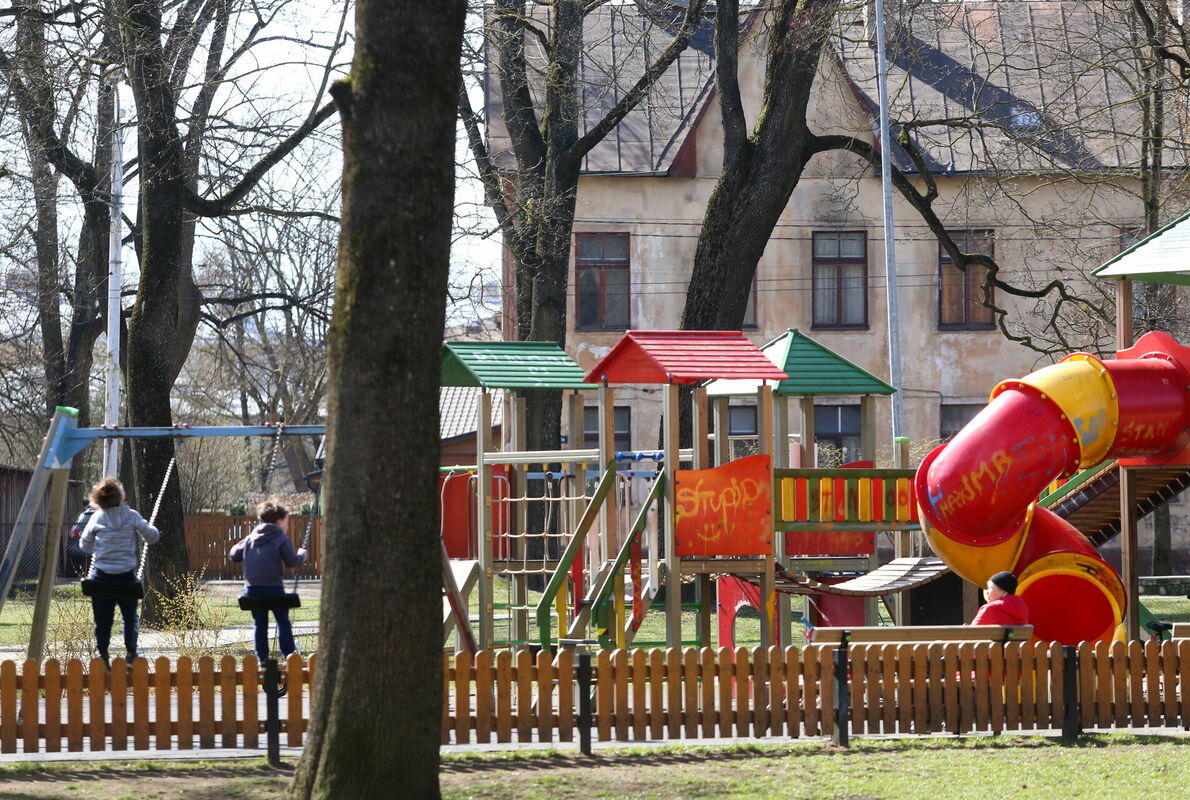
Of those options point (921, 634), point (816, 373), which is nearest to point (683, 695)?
point (921, 634)

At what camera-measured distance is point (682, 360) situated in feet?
43.7

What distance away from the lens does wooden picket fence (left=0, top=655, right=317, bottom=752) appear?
31.8ft

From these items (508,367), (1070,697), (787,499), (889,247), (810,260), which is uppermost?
(810,260)

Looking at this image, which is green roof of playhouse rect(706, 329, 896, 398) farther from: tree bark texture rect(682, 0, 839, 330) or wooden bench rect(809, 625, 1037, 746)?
wooden bench rect(809, 625, 1037, 746)

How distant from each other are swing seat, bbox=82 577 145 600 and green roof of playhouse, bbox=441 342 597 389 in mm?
3603

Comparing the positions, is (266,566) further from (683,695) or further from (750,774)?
(750,774)

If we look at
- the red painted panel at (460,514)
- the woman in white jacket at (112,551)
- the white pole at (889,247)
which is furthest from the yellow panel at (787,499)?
the white pole at (889,247)

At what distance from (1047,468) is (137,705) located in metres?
7.69

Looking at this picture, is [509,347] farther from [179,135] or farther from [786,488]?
[179,135]

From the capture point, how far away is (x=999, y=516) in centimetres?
1303

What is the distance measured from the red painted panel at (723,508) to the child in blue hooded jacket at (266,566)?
3345 millimetres

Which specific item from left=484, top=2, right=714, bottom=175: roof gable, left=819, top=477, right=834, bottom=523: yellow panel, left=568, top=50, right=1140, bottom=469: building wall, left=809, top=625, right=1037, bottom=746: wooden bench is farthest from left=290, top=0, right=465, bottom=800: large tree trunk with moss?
left=568, top=50, right=1140, bottom=469: building wall

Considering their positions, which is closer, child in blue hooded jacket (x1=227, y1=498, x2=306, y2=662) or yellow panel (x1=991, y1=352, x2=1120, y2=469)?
child in blue hooded jacket (x1=227, y1=498, x2=306, y2=662)

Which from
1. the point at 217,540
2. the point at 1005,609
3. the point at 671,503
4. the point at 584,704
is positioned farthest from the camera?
the point at 217,540
